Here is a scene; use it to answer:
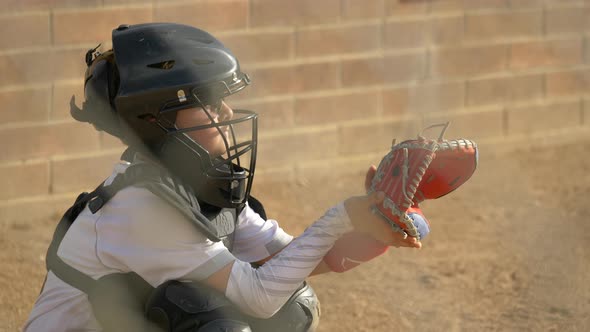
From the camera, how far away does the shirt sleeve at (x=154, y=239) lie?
2.43 meters

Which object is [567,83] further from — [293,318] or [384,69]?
[293,318]

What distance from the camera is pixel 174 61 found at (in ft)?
8.16

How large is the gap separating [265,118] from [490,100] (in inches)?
55.6

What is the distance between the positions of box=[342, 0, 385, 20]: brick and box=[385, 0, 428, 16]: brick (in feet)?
0.14

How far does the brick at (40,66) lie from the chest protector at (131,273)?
179 cm

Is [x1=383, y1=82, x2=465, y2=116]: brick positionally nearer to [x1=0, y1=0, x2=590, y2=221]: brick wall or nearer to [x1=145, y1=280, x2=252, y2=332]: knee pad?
[x1=0, y1=0, x2=590, y2=221]: brick wall

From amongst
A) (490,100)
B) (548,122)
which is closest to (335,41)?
(490,100)

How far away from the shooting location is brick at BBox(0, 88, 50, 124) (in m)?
4.27

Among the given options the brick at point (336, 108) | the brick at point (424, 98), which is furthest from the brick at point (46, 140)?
the brick at point (424, 98)

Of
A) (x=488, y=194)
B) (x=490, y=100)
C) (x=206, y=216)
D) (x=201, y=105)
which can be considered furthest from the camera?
(x=490, y=100)

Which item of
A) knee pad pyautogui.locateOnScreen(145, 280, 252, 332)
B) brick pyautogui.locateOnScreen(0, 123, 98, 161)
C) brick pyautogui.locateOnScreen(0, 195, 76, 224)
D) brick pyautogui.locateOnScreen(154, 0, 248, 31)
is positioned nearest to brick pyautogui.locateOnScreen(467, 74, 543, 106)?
brick pyautogui.locateOnScreen(154, 0, 248, 31)

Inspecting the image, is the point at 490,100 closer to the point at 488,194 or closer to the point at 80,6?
the point at 488,194

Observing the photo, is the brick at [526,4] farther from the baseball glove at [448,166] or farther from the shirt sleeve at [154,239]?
A: the shirt sleeve at [154,239]

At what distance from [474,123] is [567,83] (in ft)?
2.31
